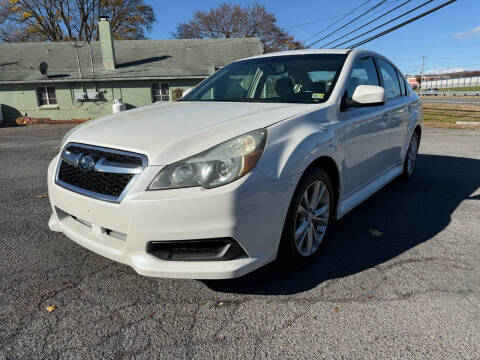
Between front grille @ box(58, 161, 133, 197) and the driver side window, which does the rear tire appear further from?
front grille @ box(58, 161, 133, 197)

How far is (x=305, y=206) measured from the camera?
2557 millimetres

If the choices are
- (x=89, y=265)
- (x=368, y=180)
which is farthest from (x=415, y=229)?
(x=89, y=265)

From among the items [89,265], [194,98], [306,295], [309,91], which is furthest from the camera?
[194,98]

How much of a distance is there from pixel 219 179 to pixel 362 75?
2211 millimetres

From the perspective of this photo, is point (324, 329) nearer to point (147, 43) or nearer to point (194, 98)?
point (194, 98)

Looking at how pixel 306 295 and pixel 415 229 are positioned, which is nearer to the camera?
pixel 306 295

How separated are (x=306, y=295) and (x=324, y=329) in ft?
1.10

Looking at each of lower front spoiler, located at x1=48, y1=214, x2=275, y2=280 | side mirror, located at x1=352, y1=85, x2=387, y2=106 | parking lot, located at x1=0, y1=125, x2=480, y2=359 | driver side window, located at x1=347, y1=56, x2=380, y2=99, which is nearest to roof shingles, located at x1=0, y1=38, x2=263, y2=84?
driver side window, located at x1=347, y1=56, x2=380, y2=99

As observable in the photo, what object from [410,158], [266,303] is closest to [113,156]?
[266,303]

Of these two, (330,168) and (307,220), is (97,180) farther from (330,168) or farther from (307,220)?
(330,168)

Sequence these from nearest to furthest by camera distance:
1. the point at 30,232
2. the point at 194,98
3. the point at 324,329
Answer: the point at 324,329 < the point at 30,232 < the point at 194,98

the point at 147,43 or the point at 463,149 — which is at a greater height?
the point at 147,43

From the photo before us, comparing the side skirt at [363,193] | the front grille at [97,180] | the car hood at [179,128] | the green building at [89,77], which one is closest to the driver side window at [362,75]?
the car hood at [179,128]

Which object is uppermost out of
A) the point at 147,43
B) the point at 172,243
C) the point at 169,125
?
the point at 147,43
